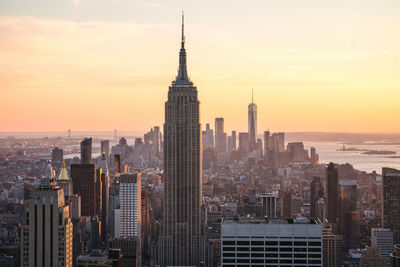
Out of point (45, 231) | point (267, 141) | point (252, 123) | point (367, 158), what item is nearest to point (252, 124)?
point (252, 123)

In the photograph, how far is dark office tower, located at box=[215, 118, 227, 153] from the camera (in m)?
41.8

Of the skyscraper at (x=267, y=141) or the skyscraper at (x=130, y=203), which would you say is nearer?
the skyscraper at (x=130, y=203)

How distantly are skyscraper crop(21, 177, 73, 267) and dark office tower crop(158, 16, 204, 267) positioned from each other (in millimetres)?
24277

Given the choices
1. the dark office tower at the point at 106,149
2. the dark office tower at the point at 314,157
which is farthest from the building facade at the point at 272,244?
the dark office tower at the point at 106,149

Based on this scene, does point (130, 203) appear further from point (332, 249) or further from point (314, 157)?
point (332, 249)

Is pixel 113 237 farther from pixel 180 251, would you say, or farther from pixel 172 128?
pixel 172 128

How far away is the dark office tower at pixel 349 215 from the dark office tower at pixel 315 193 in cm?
142

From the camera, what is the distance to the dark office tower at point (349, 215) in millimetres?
35206

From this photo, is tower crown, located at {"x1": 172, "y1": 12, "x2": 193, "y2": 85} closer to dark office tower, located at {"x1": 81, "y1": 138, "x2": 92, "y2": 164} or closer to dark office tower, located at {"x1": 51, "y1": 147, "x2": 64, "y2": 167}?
dark office tower, located at {"x1": 81, "y1": 138, "x2": 92, "y2": 164}

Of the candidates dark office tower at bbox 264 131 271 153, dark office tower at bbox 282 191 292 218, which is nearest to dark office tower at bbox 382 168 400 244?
dark office tower at bbox 282 191 292 218

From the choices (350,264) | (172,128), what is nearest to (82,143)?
(172,128)

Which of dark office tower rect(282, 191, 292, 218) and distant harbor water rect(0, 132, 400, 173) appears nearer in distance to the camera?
distant harbor water rect(0, 132, 400, 173)

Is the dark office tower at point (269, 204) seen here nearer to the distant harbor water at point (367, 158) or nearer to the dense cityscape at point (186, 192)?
the dense cityscape at point (186, 192)

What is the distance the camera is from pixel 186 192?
4059 cm
